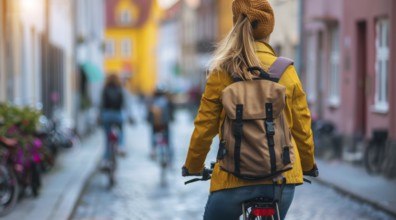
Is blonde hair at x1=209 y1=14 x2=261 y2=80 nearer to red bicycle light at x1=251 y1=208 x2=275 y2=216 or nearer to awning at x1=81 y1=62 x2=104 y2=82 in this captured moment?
red bicycle light at x1=251 y1=208 x2=275 y2=216

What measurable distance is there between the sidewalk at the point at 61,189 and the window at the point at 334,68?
5.59 m

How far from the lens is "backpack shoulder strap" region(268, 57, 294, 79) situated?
16.0ft

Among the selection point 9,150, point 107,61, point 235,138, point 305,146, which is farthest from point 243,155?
point 107,61

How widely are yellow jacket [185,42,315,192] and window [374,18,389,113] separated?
14.2 meters

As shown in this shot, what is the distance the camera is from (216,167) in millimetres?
4988

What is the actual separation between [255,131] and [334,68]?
798 inches

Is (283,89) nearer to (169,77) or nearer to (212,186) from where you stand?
(212,186)

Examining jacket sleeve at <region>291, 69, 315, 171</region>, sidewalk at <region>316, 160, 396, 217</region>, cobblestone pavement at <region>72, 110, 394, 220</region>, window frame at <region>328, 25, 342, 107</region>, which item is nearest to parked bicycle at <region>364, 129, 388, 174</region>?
sidewalk at <region>316, 160, 396, 217</region>

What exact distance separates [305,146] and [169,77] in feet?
302

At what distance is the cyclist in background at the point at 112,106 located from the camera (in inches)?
658

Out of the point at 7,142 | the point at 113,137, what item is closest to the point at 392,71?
the point at 113,137

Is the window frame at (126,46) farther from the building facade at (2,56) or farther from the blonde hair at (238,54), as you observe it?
the blonde hair at (238,54)

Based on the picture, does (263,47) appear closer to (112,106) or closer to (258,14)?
(258,14)

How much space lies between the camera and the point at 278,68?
4.89m
